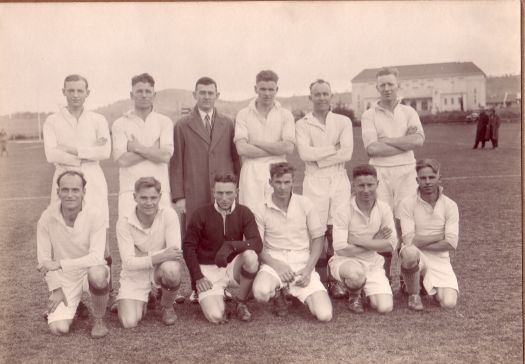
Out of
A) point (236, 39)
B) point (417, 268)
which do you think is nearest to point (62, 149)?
point (236, 39)

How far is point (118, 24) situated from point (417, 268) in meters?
2.24

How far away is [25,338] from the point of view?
10.5ft

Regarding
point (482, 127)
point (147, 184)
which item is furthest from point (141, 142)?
point (482, 127)

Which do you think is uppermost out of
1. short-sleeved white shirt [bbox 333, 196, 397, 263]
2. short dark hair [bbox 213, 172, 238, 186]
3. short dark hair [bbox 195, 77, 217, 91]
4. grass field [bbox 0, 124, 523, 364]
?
short dark hair [bbox 195, 77, 217, 91]

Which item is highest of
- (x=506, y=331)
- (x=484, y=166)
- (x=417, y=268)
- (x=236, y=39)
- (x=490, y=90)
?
(x=236, y=39)

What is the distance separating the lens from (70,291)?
10.6 feet

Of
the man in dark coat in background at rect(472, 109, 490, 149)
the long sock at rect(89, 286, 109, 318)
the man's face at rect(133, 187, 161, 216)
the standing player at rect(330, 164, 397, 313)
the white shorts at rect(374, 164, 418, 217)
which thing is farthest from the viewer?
the man in dark coat in background at rect(472, 109, 490, 149)

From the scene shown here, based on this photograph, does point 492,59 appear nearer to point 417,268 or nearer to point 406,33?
point 406,33

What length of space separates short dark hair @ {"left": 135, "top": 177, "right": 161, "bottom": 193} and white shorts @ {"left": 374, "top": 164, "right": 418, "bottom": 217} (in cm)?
136

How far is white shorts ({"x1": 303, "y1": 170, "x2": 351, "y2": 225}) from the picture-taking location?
3.66m

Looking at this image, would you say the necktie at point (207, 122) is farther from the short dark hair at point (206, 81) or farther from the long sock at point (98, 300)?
the long sock at point (98, 300)

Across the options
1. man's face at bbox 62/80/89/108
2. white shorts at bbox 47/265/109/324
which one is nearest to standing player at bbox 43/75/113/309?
man's face at bbox 62/80/89/108

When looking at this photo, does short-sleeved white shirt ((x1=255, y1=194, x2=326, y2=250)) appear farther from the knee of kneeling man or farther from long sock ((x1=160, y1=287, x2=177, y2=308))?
the knee of kneeling man

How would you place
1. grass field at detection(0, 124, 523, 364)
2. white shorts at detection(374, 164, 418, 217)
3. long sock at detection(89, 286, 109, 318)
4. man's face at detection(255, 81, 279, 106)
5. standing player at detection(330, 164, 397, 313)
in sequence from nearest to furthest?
grass field at detection(0, 124, 523, 364) → long sock at detection(89, 286, 109, 318) → standing player at detection(330, 164, 397, 313) → man's face at detection(255, 81, 279, 106) → white shorts at detection(374, 164, 418, 217)
